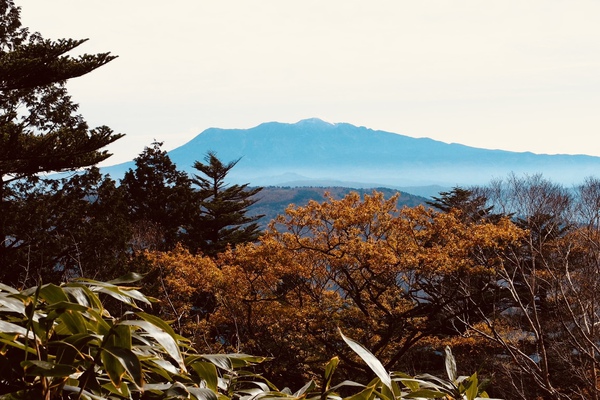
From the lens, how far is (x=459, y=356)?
65.5ft

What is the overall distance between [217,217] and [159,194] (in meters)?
5.02

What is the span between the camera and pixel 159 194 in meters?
28.7

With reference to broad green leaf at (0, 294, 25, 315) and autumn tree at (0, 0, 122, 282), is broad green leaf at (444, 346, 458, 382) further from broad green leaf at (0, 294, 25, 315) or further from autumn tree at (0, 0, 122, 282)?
autumn tree at (0, 0, 122, 282)

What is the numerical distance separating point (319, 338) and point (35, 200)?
9299 mm

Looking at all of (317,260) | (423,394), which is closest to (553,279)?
(317,260)

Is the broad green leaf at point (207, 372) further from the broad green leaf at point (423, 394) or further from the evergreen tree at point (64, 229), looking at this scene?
the evergreen tree at point (64, 229)

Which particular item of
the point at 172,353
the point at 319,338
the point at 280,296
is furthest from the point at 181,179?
the point at 172,353

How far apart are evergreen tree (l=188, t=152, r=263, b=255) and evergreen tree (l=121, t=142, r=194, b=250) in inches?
56.6

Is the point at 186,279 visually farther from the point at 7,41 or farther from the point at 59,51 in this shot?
the point at 7,41

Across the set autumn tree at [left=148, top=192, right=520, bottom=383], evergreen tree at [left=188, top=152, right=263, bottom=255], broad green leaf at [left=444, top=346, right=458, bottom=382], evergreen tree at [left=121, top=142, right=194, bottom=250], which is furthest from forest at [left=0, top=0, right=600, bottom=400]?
evergreen tree at [left=188, top=152, right=263, bottom=255]

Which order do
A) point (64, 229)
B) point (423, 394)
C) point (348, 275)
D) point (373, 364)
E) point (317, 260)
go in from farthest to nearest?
1. point (64, 229)
2. point (317, 260)
3. point (348, 275)
4. point (423, 394)
5. point (373, 364)

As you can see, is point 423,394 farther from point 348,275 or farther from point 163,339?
point 348,275

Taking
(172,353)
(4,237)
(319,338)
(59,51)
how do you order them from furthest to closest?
(4,237), (319,338), (59,51), (172,353)

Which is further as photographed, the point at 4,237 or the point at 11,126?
the point at 4,237
